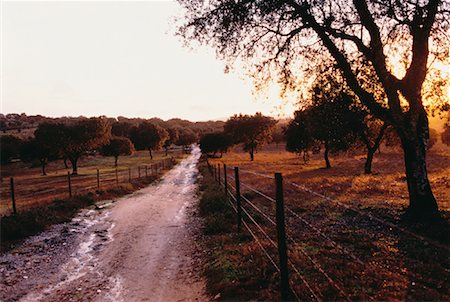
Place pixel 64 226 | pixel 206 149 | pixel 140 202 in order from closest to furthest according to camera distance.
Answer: pixel 64 226 → pixel 140 202 → pixel 206 149

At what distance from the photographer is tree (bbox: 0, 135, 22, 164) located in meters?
91.2

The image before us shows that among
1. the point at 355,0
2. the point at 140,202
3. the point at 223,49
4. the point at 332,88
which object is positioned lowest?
the point at 140,202

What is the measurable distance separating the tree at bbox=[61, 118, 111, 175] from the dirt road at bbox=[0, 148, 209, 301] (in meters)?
54.3

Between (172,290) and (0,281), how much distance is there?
17.5ft

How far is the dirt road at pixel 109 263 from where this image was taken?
29.5 feet

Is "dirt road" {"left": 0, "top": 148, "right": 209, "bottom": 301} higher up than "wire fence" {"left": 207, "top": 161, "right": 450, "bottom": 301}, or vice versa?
"wire fence" {"left": 207, "top": 161, "right": 450, "bottom": 301}

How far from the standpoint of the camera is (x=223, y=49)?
15.0m

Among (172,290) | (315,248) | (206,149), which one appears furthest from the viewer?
(206,149)

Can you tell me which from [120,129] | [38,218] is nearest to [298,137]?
[38,218]

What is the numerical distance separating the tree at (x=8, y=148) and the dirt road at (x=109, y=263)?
285 feet

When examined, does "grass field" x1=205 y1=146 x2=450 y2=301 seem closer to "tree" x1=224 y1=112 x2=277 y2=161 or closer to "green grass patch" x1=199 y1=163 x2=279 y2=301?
"green grass patch" x1=199 y1=163 x2=279 y2=301

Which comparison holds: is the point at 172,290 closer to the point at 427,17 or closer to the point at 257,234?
the point at 257,234

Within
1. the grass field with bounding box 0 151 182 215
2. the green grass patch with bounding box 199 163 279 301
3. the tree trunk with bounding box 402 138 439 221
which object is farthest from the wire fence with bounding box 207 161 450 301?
the grass field with bounding box 0 151 182 215

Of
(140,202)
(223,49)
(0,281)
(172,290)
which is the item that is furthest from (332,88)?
(140,202)
